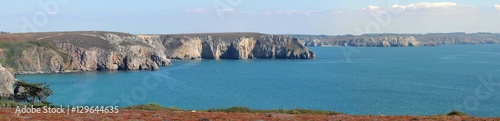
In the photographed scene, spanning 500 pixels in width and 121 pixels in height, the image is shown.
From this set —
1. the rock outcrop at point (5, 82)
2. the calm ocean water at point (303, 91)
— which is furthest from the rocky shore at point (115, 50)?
the calm ocean water at point (303, 91)

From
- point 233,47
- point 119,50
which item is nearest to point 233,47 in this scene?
point 233,47

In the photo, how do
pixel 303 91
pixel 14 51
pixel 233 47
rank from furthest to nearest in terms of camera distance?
pixel 233 47 → pixel 14 51 → pixel 303 91

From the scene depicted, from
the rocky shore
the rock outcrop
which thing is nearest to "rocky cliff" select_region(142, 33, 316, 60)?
the rocky shore

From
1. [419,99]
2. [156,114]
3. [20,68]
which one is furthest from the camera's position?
[20,68]

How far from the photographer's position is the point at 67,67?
101688 millimetres

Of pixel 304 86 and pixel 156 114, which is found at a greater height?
pixel 156 114

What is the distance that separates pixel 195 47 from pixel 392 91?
10021 cm

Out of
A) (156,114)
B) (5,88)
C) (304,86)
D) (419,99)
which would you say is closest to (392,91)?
(419,99)

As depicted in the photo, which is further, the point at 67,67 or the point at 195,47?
the point at 195,47

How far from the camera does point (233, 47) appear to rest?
163 metres

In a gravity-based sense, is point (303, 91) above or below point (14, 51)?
below

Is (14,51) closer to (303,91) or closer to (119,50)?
(119,50)

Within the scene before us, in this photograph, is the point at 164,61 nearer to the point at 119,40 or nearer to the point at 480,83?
the point at 119,40

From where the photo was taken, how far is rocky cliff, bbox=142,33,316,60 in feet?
522
